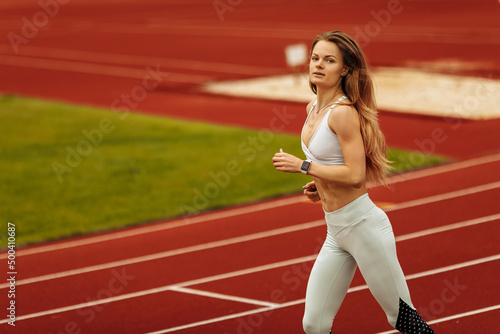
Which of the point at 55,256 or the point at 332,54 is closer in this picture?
the point at 332,54

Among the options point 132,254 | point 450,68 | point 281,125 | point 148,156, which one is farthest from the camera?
point 450,68

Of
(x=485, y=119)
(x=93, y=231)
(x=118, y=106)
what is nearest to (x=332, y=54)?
(x=93, y=231)

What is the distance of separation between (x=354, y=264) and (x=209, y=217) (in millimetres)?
5022

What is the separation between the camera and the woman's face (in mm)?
4508

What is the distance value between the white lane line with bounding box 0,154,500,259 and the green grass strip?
0.88 feet

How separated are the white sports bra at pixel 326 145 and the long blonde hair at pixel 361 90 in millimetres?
82

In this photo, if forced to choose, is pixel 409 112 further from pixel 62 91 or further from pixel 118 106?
pixel 62 91

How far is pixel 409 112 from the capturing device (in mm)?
14375

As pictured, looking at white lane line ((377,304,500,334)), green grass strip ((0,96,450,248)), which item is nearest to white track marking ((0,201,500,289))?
green grass strip ((0,96,450,248))

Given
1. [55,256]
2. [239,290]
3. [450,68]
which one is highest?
[450,68]

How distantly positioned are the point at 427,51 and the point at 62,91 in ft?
28.8

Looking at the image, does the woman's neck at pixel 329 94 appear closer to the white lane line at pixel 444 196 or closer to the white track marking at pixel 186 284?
the white track marking at pixel 186 284

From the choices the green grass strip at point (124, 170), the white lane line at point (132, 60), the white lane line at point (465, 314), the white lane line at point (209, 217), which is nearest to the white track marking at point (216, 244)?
the white lane line at point (209, 217)

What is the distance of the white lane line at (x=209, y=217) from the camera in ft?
29.6
